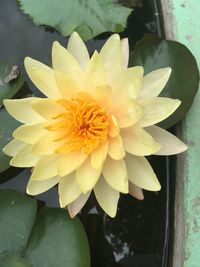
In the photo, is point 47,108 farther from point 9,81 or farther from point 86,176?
point 9,81

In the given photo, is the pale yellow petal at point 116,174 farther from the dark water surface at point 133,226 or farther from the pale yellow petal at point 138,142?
the dark water surface at point 133,226

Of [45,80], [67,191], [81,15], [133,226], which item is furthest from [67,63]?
[133,226]

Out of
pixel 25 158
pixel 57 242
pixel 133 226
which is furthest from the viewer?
pixel 133 226

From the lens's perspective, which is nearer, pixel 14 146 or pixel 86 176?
pixel 86 176

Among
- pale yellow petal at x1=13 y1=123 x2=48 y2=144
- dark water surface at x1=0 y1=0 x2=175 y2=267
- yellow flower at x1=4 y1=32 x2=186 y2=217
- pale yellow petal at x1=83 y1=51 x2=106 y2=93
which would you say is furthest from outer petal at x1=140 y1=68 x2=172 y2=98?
dark water surface at x1=0 y1=0 x2=175 y2=267

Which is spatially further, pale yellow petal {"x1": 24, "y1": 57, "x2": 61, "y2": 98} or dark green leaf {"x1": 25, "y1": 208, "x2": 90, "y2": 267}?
dark green leaf {"x1": 25, "y1": 208, "x2": 90, "y2": 267}

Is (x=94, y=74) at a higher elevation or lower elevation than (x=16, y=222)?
higher

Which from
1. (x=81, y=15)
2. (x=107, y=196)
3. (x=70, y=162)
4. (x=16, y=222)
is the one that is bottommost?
(x=16, y=222)

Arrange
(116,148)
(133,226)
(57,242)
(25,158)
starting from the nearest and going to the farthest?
(116,148), (25,158), (57,242), (133,226)

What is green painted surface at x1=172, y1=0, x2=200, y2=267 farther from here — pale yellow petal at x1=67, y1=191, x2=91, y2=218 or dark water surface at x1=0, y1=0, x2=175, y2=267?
pale yellow petal at x1=67, y1=191, x2=91, y2=218
